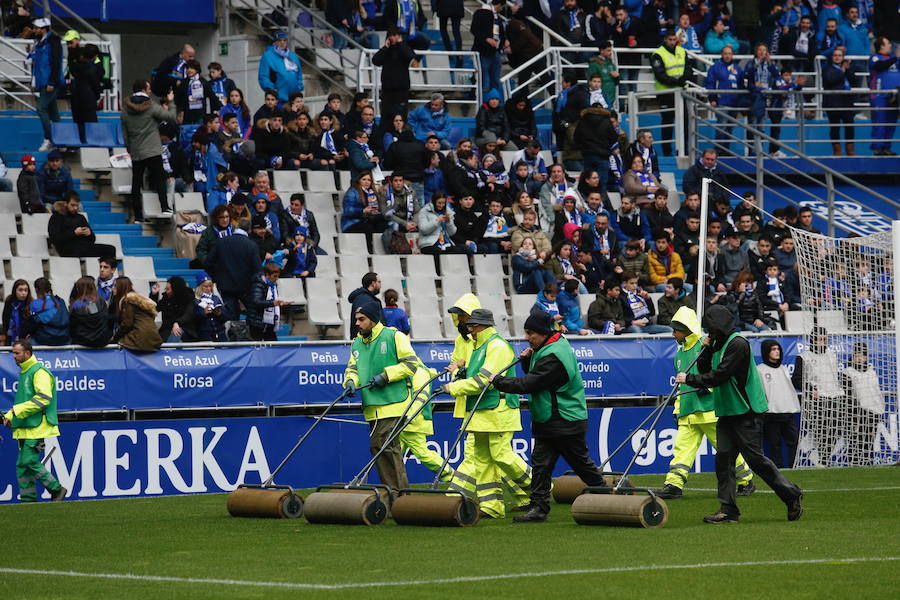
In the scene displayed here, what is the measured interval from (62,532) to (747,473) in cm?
707

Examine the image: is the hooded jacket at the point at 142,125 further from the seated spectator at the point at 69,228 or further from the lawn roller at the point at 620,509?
the lawn roller at the point at 620,509

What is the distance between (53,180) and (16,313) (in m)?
3.75

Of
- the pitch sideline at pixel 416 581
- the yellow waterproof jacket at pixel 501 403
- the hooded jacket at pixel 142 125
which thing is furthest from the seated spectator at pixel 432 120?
the pitch sideline at pixel 416 581

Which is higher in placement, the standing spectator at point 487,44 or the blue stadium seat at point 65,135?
the standing spectator at point 487,44

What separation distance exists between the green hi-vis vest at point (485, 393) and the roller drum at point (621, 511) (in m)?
1.54

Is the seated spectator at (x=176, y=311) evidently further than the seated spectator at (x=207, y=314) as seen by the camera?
No

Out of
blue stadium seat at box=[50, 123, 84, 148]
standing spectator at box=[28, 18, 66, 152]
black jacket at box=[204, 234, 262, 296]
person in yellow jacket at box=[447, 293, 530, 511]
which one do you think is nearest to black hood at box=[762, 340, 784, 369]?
person in yellow jacket at box=[447, 293, 530, 511]

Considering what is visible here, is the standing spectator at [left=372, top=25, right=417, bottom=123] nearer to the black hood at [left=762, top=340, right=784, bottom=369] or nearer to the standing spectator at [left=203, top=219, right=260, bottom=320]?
the standing spectator at [left=203, top=219, right=260, bottom=320]

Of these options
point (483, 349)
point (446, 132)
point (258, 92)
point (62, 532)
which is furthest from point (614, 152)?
point (62, 532)

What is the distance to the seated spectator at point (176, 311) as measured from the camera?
835 inches

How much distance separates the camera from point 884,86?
3189 cm

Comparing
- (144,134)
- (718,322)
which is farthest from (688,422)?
(144,134)

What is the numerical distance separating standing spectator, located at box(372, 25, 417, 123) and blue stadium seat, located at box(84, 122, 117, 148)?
439 centimetres

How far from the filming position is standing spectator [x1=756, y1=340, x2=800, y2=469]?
72.6 feet
